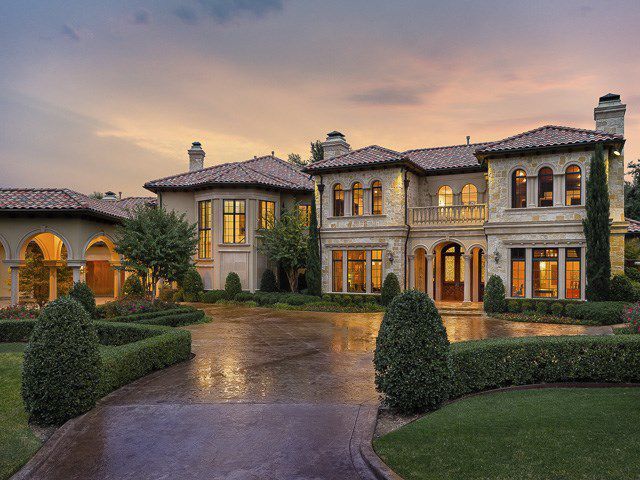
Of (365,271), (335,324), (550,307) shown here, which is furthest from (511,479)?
(365,271)

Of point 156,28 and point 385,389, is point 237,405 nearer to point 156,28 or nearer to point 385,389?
point 385,389

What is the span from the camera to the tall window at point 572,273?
2203cm

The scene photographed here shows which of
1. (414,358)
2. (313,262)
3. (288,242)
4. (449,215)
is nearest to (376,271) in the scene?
(313,262)

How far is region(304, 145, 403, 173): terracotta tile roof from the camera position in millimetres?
26062

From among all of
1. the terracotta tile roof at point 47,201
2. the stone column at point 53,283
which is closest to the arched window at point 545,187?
the terracotta tile roof at point 47,201

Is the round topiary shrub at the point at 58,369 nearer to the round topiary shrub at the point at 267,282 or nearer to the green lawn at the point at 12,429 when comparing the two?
the green lawn at the point at 12,429

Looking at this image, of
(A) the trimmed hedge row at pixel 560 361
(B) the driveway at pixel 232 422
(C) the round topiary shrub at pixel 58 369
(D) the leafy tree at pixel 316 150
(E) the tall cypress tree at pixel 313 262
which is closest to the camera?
(B) the driveway at pixel 232 422

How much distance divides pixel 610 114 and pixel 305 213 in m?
17.1

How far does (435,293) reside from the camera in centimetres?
2845

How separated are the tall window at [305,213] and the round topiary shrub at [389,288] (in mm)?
5940

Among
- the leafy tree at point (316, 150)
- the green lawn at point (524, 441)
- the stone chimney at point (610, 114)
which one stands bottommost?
the green lawn at point (524, 441)

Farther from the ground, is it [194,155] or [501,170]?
[194,155]

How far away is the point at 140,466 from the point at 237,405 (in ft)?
8.53

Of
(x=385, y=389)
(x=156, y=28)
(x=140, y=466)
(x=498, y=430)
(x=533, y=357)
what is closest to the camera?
(x=140, y=466)
